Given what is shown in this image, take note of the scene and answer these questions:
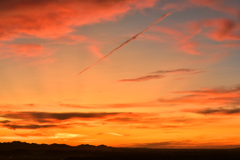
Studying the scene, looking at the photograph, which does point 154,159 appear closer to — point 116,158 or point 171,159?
point 171,159

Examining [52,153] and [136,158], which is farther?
[52,153]

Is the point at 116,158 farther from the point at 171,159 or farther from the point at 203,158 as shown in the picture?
the point at 203,158

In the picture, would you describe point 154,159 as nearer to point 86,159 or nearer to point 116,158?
point 116,158

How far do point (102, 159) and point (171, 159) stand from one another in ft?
81.1

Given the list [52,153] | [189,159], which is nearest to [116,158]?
[189,159]

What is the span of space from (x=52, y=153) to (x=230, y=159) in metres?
104

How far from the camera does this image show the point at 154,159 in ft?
373

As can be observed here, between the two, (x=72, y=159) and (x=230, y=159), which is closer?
(x=230, y=159)

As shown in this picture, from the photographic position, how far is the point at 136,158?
374 feet

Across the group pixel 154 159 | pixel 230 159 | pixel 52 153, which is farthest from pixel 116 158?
pixel 52 153

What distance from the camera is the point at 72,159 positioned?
4488 inches

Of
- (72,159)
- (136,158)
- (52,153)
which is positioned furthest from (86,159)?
(52,153)

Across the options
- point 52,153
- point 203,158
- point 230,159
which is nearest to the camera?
point 230,159

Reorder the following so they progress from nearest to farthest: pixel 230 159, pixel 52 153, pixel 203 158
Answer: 1. pixel 230 159
2. pixel 203 158
3. pixel 52 153
